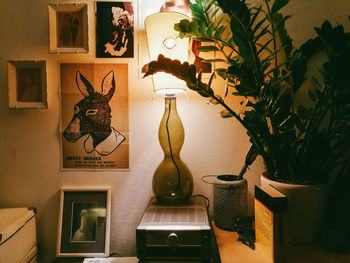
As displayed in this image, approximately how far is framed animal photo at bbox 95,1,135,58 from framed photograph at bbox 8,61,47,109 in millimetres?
339

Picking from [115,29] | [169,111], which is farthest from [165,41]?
[115,29]

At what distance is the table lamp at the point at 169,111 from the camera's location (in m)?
0.99

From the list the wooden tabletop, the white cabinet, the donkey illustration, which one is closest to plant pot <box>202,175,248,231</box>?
the wooden tabletop

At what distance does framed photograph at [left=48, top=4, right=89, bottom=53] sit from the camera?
3.97 ft

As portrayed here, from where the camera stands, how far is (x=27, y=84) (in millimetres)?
1269

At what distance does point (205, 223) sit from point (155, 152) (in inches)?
19.9

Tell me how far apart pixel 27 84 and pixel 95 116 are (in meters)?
0.41

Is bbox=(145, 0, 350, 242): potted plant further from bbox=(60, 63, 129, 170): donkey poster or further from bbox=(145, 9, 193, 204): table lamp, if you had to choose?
bbox=(60, 63, 129, 170): donkey poster

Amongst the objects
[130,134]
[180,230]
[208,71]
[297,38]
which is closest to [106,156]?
[130,134]

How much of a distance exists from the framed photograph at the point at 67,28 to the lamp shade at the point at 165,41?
16.8 inches

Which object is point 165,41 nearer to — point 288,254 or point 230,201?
point 230,201

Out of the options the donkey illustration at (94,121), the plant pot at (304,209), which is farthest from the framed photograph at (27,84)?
the plant pot at (304,209)

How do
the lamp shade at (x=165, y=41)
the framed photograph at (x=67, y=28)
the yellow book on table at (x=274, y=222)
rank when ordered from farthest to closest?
the framed photograph at (x=67, y=28) → the lamp shade at (x=165, y=41) → the yellow book on table at (x=274, y=222)

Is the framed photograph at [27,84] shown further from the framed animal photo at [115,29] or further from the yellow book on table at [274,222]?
the yellow book on table at [274,222]
